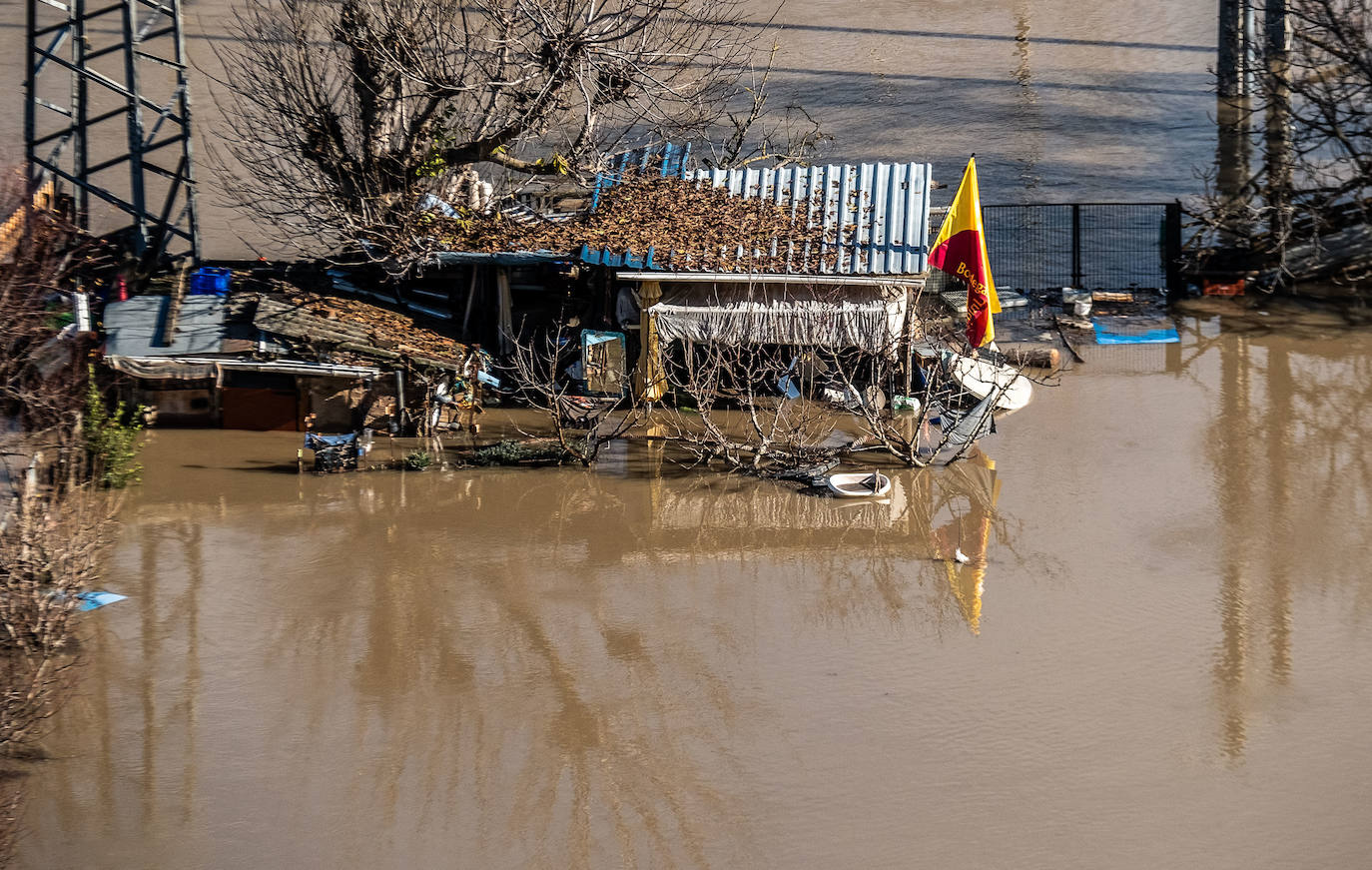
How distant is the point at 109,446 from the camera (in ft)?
49.3

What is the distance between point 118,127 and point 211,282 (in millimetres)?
14390

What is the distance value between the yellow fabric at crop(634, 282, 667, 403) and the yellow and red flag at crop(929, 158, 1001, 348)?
3831 millimetres

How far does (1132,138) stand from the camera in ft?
98.3

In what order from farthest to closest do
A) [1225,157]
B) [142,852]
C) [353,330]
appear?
[1225,157] → [353,330] → [142,852]

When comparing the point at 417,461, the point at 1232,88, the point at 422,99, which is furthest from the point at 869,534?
the point at 1232,88

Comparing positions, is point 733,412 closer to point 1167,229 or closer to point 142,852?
point 1167,229

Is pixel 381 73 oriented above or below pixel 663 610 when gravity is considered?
above

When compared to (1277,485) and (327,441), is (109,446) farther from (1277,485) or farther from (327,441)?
(1277,485)

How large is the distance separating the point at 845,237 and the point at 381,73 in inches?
276

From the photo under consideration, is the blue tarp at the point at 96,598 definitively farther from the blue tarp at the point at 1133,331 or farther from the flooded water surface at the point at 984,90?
the blue tarp at the point at 1133,331

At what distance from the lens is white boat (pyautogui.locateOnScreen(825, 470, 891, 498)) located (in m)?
15.3

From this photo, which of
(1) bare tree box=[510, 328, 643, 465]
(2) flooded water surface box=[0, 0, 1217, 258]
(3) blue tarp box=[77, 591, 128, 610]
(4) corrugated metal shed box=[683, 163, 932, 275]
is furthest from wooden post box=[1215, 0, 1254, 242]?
(3) blue tarp box=[77, 591, 128, 610]

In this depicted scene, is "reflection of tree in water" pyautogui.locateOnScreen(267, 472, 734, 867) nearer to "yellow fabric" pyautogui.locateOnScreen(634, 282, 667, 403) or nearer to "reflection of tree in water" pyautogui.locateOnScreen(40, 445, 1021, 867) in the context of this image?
"reflection of tree in water" pyautogui.locateOnScreen(40, 445, 1021, 867)

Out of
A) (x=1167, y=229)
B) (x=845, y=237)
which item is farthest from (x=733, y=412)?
(x=1167, y=229)
